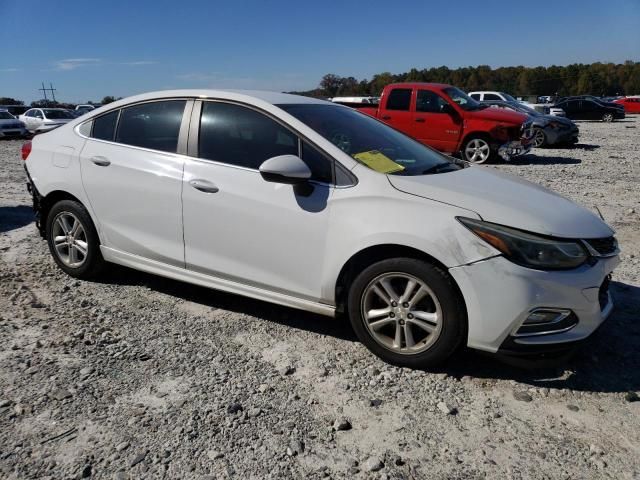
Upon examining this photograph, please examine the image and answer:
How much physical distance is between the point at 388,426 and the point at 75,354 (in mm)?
2018

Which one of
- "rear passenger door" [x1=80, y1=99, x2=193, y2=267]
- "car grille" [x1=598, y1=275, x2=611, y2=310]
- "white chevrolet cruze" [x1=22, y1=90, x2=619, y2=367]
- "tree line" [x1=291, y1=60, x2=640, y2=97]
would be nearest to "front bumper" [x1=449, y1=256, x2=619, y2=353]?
"white chevrolet cruze" [x1=22, y1=90, x2=619, y2=367]

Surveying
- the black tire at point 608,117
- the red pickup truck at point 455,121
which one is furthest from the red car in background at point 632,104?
the red pickup truck at point 455,121

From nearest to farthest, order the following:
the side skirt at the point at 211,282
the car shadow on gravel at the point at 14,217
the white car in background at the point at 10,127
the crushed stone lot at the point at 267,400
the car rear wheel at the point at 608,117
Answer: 1. the crushed stone lot at the point at 267,400
2. the side skirt at the point at 211,282
3. the car shadow on gravel at the point at 14,217
4. the white car in background at the point at 10,127
5. the car rear wheel at the point at 608,117

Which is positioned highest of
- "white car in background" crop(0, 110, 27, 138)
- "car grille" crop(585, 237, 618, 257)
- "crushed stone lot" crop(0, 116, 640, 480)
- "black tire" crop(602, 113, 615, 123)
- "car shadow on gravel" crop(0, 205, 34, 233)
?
"car grille" crop(585, 237, 618, 257)

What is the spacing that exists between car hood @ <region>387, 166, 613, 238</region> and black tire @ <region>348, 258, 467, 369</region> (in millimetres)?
414

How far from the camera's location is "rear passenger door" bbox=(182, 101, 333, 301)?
10.5 ft

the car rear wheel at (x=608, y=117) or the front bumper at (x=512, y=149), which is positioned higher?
the front bumper at (x=512, y=149)

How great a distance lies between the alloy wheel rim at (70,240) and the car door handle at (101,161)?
1.75ft

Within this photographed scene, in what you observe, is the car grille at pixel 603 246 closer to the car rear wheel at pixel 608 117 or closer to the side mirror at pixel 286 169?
the side mirror at pixel 286 169

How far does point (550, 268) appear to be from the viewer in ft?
9.04

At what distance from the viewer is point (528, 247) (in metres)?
2.76

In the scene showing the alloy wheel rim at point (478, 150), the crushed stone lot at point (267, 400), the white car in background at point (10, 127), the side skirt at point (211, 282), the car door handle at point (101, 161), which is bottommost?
the white car in background at point (10, 127)

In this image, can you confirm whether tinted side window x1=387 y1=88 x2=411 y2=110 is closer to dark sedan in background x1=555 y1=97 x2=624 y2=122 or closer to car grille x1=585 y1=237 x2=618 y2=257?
car grille x1=585 y1=237 x2=618 y2=257

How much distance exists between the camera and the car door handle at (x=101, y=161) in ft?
13.1
